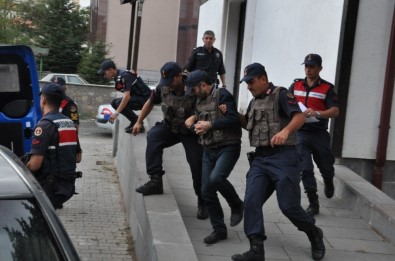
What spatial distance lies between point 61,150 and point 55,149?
0.19 ft

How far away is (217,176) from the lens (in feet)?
15.9

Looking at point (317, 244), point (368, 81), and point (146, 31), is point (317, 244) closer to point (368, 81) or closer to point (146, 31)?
point (368, 81)

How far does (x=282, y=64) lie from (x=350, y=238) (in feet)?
16.5

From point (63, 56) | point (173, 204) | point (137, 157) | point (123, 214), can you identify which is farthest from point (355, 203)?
point (63, 56)

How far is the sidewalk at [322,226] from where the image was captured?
4879 mm

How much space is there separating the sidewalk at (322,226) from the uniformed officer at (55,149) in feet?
2.59

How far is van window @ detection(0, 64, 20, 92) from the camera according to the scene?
22.0ft

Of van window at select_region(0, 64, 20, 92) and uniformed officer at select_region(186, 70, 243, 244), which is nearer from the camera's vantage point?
uniformed officer at select_region(186, 70, 243, 244)

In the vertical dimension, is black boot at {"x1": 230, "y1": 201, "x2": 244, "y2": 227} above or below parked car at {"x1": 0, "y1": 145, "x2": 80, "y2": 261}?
below

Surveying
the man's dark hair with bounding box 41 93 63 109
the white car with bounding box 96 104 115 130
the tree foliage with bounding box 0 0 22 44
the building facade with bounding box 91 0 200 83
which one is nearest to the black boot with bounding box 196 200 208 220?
the man's dark hair with bounding box 41 93 63 109

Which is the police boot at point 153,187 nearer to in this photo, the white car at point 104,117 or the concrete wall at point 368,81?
the concrete wall at point 368,81

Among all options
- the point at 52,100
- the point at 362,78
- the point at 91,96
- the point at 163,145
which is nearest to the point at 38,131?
the point at 52,100

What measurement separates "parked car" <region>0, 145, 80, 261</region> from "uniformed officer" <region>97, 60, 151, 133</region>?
5723 millimetres

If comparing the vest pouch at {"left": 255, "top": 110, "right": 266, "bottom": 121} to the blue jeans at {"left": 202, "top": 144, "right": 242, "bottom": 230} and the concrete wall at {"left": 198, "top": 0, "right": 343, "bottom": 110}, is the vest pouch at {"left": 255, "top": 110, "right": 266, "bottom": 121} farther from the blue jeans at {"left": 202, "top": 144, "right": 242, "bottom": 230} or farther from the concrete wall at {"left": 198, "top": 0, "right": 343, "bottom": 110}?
the concrete wall at {"left": 198, "top": 0, "right": 343, "bottom": 110}
